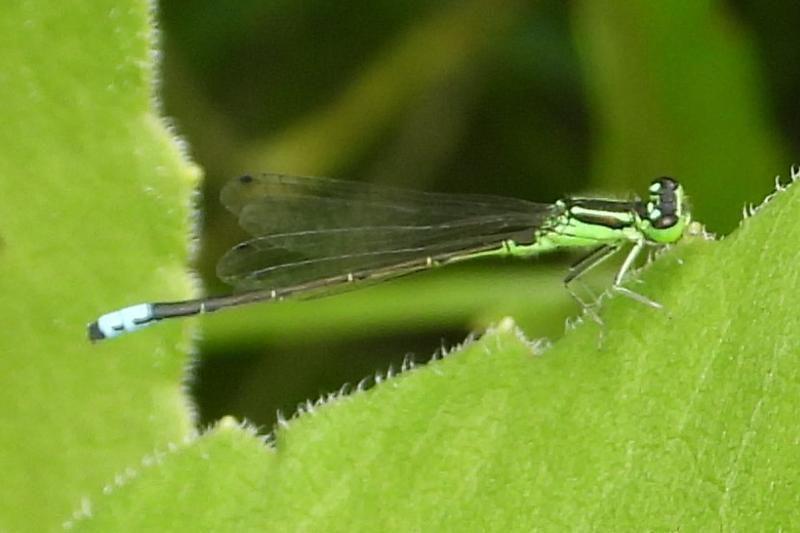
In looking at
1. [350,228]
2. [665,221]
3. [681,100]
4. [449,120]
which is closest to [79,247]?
[350,228]

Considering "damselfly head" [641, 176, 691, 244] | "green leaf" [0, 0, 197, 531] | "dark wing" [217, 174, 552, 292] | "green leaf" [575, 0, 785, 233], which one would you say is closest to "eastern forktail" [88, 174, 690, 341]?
"dark wing" [217, 174, 552, 292]

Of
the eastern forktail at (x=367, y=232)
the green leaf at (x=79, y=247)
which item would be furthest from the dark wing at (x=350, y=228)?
the green leaf at (x=79, y=247)

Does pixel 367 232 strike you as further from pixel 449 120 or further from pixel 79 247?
pixel 79 247

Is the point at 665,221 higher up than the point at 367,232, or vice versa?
the point at 367,232

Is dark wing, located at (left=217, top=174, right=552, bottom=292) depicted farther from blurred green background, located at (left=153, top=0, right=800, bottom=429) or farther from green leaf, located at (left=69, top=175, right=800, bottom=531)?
green leaf, located at (left=69, top=175, right=800, bottom=531)

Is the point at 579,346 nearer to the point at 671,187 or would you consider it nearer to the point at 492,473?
the point at 492,473

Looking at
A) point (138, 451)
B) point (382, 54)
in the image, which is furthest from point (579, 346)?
point (382, 54)
